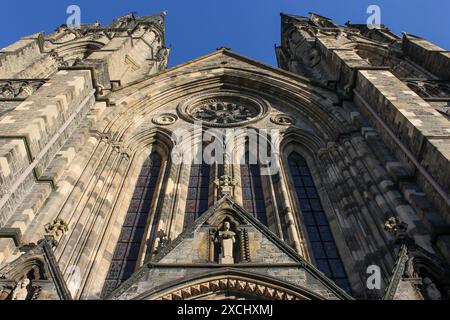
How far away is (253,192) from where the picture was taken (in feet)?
38.1

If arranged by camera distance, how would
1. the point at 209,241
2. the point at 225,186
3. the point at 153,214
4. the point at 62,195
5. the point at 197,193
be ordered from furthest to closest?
the point at 197,193 → the point at 153,214 → the point at 62,195 → the point at 225,186 → the point at 209,241

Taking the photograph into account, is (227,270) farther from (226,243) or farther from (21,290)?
(21,290)

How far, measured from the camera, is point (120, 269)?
30.2ft

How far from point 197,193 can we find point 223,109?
16.7 feet

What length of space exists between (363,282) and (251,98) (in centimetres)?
897

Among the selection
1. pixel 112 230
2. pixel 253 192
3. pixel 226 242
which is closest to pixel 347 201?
pixel 253 192

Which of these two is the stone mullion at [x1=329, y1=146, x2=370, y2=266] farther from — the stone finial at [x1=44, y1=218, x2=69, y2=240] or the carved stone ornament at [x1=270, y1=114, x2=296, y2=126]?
the stone finial at [x1=44, y1=218, x2=69, y2=240]

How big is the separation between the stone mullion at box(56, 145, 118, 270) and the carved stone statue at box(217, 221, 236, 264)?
2.99m

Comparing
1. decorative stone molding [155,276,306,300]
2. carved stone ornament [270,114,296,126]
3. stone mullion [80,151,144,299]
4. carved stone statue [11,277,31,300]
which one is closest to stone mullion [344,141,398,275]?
decorative stone molding [155,276,306,300]

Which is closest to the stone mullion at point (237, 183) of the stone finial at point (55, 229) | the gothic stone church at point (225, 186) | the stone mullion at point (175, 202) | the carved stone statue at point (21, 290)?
the gothic stone church at point (225, 186)

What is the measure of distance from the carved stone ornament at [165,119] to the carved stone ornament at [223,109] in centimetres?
29

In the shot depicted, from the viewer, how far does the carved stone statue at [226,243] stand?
7.08 metres

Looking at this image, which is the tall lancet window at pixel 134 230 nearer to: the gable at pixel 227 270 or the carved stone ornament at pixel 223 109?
the gable at pixel 227 270

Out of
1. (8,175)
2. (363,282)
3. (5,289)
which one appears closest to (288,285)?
(363,282)
